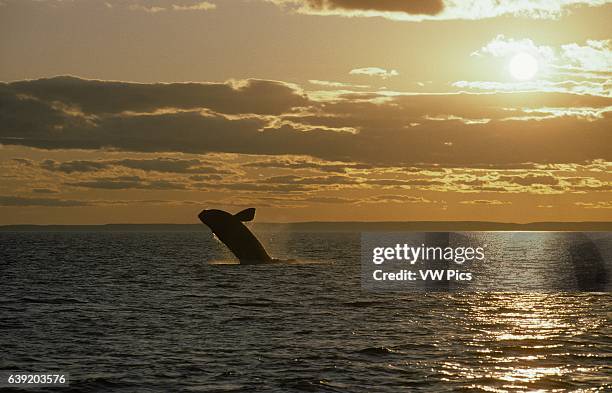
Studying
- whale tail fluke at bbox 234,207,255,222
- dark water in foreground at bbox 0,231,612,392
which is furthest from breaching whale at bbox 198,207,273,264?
dark water in foreground at bbox 0,231,612,392

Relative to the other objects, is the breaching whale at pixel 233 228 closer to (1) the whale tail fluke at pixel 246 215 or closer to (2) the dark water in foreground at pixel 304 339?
(1) the whale tail fluke at pixel 246 215

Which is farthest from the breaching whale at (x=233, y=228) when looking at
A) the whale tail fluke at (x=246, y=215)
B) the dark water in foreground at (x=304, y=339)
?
the dark water in foreground at (x=304, y=339)

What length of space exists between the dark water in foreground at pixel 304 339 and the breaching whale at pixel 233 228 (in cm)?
555

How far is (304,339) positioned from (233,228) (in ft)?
112

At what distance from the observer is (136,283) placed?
69000 millimetres

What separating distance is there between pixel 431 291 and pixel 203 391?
136 ft

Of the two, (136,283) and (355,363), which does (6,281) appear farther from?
(355,363)

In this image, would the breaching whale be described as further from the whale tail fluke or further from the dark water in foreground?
the dark water in foreground

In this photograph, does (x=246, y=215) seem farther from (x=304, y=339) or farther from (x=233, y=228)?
(x=304, y=339)

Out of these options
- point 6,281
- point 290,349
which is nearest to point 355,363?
point 290,349

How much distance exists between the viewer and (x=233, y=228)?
6975cm

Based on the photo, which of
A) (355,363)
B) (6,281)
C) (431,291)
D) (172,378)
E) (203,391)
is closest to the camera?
(203,391)

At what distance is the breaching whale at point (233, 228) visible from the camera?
65.4 meters

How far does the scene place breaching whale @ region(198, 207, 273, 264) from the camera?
65375 mm
